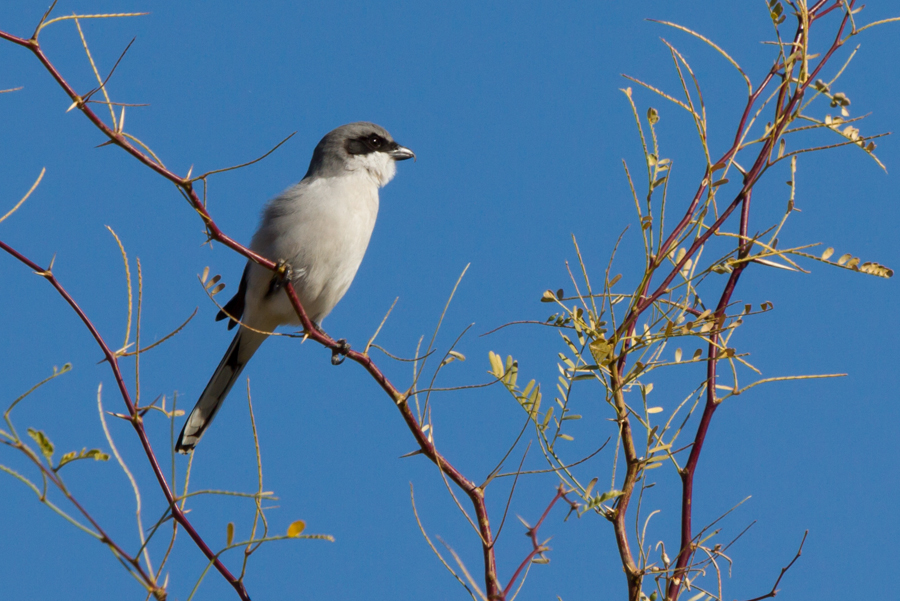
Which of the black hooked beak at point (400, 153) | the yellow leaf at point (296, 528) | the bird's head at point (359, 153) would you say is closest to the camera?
the yellow leaf at point (296, 528)

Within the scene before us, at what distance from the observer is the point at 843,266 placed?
2105mm

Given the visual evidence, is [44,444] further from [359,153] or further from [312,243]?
[359,153]

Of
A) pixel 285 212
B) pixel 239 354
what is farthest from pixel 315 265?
pixel 239 354

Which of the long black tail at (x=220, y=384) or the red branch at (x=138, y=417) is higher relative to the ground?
the long black tail at (x=220, y=384)

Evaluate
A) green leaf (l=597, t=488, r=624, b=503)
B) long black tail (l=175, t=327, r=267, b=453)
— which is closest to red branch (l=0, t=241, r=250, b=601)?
green leaf (l=597, t=488, r=624, b=503)

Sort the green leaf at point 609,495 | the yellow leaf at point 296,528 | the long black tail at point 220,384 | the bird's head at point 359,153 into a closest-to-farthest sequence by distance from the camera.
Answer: the yellow leaf at point 296,528 → the green leaf at point 609,495 → the long black tail at point 220,384 → the bird's head at point 359,153

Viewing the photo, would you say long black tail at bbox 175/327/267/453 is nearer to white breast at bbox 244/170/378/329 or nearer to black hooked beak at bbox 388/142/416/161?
white breast at bbox 244/170/378/329

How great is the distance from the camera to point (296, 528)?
152 cm

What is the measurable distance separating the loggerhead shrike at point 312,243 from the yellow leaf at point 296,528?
11.3 feet

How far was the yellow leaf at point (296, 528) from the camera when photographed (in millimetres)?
1513

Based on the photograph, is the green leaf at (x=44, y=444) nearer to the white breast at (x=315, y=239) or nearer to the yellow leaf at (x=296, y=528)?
the yellow leaf at (x=296, y=528)

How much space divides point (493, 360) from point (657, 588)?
71cm

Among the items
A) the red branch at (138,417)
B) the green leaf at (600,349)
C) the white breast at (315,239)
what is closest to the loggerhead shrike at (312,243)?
the white breast at (315,239)

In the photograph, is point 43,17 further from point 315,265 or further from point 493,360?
point 315,265
